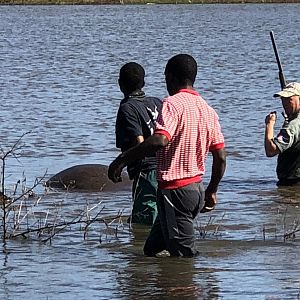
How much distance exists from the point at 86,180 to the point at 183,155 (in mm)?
4961

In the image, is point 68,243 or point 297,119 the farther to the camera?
point 297,119

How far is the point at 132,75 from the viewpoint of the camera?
30.3 feet

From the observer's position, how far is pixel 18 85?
2572cm

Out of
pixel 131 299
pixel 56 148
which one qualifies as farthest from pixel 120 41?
Answer: pixel 131 299

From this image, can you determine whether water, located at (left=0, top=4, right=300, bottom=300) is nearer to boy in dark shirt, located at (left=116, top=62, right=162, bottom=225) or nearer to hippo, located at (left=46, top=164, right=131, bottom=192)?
hippo, located at (left=46, top=164, right=131, bottom=192)

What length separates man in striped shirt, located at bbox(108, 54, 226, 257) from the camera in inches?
304

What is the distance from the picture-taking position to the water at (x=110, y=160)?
26.1 feet

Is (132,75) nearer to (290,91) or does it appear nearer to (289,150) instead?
(290,91)

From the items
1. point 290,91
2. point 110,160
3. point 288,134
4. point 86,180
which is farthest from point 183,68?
point 110,160

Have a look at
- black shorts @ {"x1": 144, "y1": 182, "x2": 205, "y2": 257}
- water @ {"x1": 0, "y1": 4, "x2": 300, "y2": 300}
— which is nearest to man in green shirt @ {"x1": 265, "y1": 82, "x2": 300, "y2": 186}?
water @ {"x1": 0, "y1": 4, "x2": 300, "y2": 300}

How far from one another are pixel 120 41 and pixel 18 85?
1647cm

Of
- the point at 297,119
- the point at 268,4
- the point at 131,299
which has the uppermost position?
the point at 268,4

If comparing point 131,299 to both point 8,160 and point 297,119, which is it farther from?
point 8,160

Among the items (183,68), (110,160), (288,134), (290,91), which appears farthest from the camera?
(110,160)
